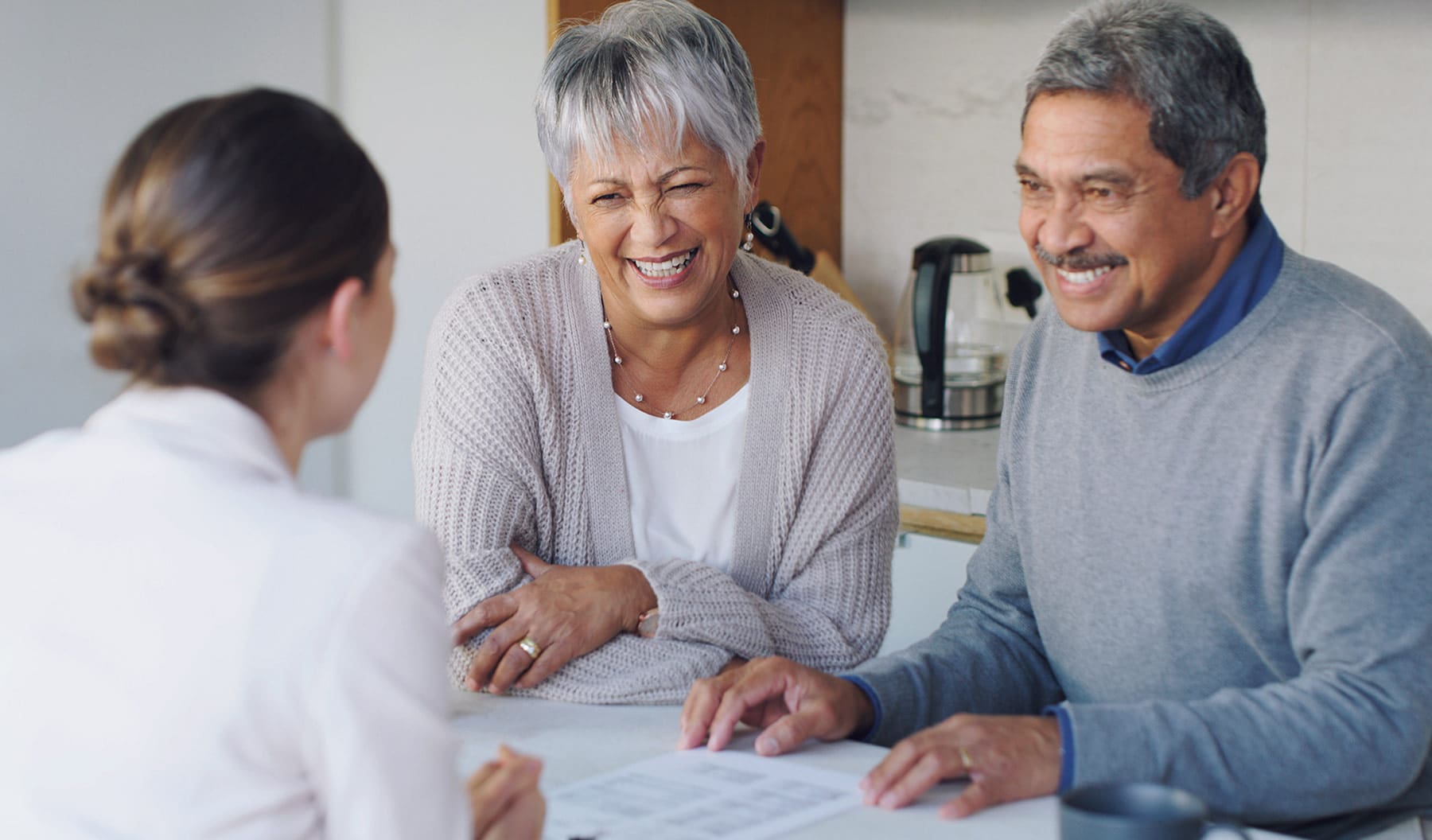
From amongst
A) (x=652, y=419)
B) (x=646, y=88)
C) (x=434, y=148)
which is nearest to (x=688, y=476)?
(x=652, y=419)

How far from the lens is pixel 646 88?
1.59 metres

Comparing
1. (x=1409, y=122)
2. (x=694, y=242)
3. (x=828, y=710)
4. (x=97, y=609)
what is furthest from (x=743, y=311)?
(x=1409, y=122)

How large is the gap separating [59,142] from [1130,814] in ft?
7.61

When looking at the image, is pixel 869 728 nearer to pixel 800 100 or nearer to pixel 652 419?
pixel 652 419

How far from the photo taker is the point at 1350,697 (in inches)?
45.3

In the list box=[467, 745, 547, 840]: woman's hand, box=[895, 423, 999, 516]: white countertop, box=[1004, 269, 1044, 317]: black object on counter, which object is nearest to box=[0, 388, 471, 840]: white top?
box=[467, 745, 547, 840]: woman's hand

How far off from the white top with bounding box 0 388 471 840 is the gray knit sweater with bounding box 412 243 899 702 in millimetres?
724

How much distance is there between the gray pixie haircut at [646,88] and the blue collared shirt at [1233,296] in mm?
572

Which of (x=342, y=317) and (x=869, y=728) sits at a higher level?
(x=342, y=317)

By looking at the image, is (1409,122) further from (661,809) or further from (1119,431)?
(661,809)

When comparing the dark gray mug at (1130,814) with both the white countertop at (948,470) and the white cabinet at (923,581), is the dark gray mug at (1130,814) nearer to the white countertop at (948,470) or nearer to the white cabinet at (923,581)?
the white countertop at (948,470)

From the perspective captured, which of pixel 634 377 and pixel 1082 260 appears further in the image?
pixel 634 377

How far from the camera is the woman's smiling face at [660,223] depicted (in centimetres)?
162

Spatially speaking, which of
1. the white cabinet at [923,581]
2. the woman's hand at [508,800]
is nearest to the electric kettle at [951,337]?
the white cabinet at [923,581]
